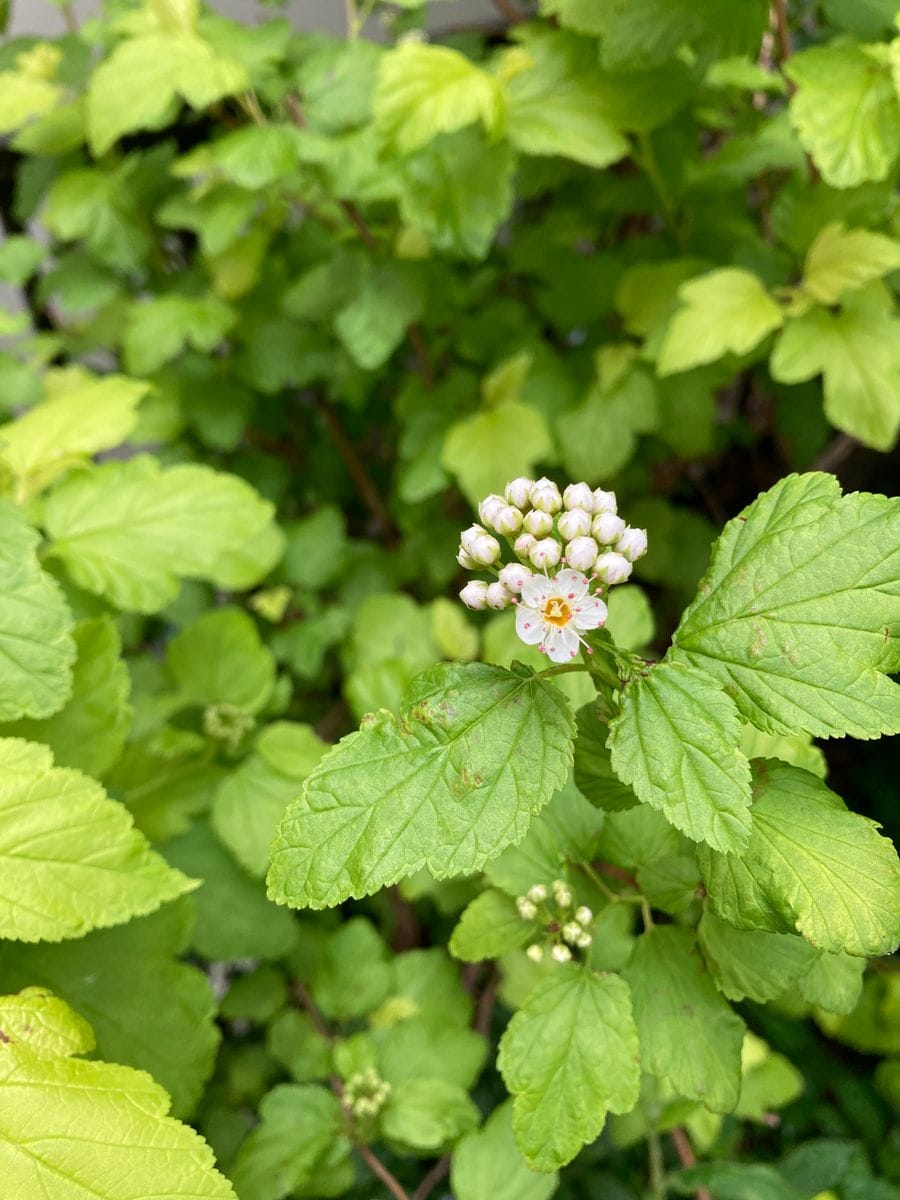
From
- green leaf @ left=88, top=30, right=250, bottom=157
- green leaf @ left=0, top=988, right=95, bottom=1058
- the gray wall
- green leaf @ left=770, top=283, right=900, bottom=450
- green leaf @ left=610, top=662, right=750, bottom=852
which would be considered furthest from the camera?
the gray wall

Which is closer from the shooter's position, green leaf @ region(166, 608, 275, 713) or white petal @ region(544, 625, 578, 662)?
white petal @ region(544, 625, 578, 662)

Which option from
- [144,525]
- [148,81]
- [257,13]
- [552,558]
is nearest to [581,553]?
[552,558]

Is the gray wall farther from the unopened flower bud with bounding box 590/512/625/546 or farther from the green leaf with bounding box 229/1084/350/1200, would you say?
the green leaf with bounding box 229/1084/350/1200

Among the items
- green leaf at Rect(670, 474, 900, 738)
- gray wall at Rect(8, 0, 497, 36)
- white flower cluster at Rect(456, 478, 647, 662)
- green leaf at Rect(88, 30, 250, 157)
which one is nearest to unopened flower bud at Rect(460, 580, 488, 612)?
white flower cluster at Rect(456, 478, 647, 662)

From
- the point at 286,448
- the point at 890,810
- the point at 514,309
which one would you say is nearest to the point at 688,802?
the point at 514,309

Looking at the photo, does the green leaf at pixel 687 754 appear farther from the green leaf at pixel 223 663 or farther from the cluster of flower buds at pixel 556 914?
the green leaf at pixel 223 663

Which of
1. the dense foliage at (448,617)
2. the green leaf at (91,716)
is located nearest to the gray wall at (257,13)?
the dense foliage at (448,617)

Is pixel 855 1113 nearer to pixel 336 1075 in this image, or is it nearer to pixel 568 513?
pixel 336 1075
